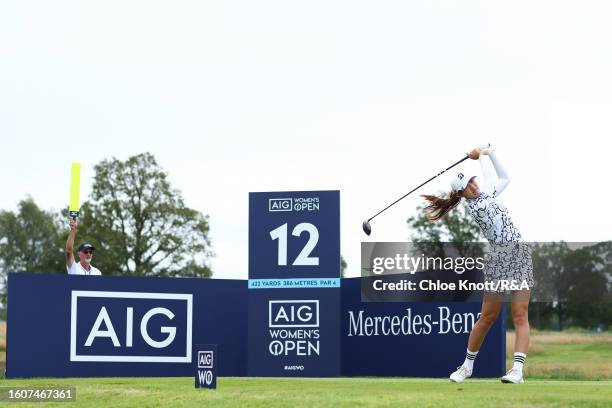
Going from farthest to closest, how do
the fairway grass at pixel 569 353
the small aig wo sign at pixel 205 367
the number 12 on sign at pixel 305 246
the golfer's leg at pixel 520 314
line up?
1. the fairway grass at pixel 569 353
2. the number 12 on sign at pixel 305 246
3. the small aig wo sign at pixel 205 367
4. the golfer's leg at pixel 520 314

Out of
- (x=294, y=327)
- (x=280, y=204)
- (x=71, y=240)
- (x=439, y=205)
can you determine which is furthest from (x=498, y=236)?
(x=71, y=240)

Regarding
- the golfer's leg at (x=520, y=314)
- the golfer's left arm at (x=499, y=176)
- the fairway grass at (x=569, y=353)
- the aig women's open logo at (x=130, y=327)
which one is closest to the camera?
the golfer's leg at (x=520, y=314)

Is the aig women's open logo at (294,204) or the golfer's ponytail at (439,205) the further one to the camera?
the aig women's open logo at (294,204)

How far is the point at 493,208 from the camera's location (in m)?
12.3

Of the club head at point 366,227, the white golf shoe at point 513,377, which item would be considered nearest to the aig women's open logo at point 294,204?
the club head at point 366,227

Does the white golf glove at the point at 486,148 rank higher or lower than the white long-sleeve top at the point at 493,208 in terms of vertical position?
higher

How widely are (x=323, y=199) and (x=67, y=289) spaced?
13.5 ft

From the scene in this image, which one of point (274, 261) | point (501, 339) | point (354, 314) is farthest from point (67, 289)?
point (501, 339)

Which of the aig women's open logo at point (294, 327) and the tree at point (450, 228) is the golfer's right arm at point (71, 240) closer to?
the aig women's open logo at point (294, 327)

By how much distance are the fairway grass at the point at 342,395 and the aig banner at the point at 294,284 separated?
11.1 ft

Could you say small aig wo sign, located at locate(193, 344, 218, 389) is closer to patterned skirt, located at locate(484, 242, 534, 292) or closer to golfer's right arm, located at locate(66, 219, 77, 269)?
patterned skirt, located at locate(484, 242, 534, 292)

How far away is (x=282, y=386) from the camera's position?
42.4 feet

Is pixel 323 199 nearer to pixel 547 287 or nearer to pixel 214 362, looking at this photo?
pixel 214 362

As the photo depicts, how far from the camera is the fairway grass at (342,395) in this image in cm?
1024
